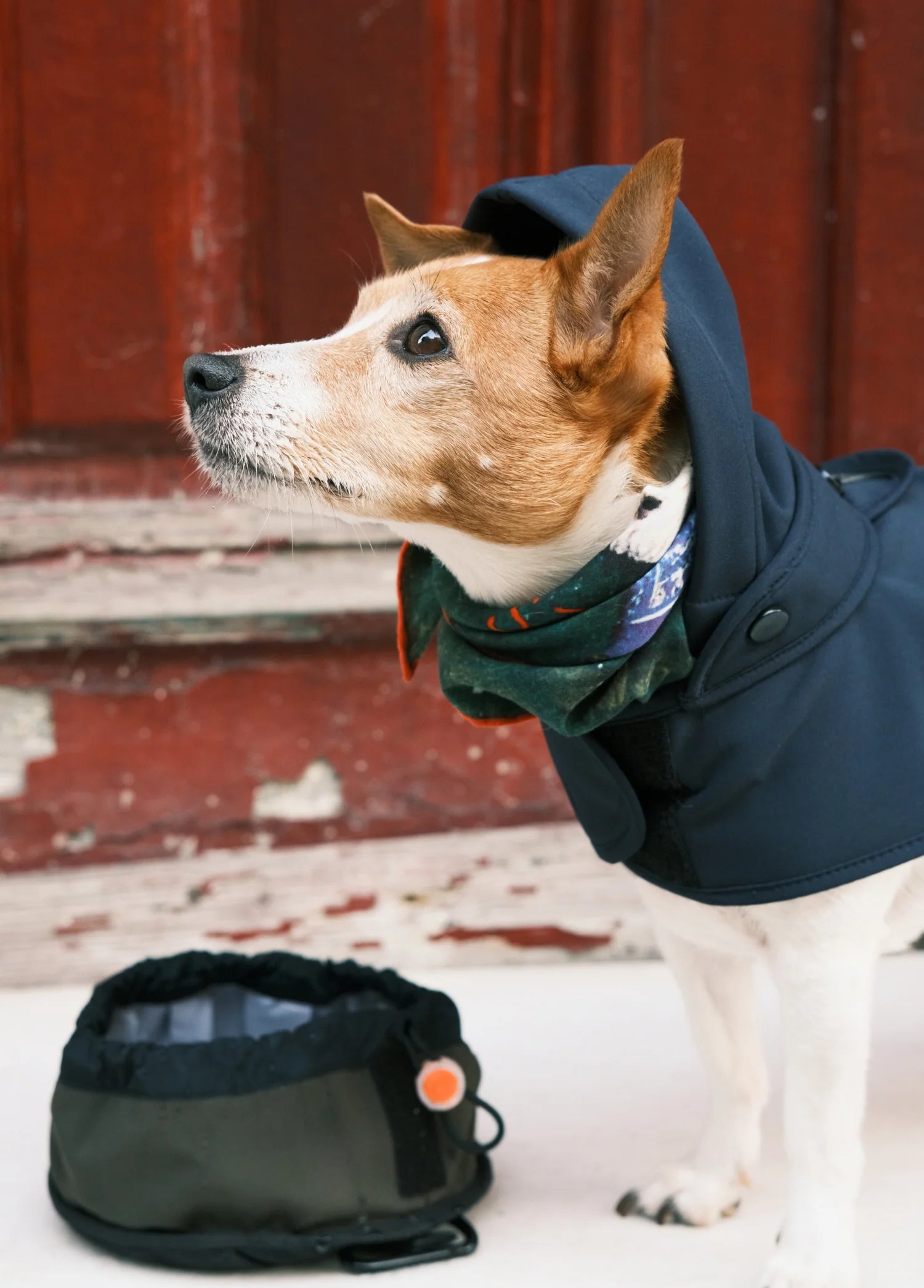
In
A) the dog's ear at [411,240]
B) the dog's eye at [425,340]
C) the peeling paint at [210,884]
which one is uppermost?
the dog's ear at [411,240]

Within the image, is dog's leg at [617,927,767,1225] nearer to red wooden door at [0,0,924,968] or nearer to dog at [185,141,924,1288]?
dog at [185,141,924,1288]

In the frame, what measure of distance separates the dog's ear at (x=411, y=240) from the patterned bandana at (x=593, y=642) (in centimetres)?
46

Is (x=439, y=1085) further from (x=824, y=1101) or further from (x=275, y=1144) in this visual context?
(x=824, y=1101)

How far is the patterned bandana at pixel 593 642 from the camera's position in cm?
128

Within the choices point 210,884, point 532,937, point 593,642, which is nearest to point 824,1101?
point 593,642

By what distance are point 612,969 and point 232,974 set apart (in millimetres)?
935

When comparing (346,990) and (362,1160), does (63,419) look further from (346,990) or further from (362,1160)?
(362,1160)

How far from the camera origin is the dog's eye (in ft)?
4.42

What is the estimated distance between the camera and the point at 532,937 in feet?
8.29

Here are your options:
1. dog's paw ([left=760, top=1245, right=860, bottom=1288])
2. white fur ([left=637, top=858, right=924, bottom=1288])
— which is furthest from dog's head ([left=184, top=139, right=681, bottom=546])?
dog's paw ([left=760, top=1245, right=860, bottom=1288])

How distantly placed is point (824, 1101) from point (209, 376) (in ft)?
3.02

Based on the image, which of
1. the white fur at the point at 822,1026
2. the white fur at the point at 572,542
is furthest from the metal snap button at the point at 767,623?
the white fur at the point at 822,1026

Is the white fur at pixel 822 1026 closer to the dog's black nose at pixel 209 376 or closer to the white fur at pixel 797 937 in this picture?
the white fur at pixel 797 937

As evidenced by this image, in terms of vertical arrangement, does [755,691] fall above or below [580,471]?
below
